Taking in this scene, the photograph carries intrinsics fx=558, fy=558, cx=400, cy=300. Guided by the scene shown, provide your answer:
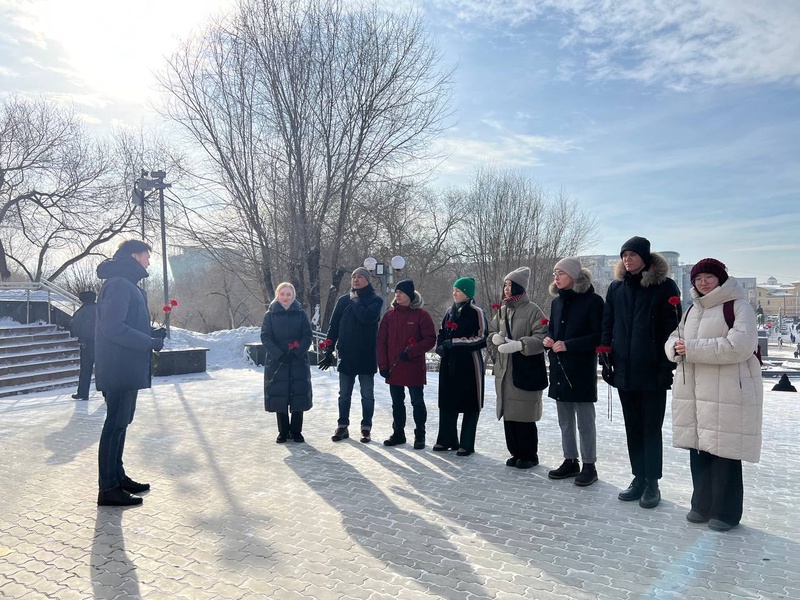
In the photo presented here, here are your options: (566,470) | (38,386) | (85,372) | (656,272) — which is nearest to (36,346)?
(38,386)

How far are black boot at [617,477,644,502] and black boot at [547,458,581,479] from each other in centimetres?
59

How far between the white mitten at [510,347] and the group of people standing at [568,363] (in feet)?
0.04

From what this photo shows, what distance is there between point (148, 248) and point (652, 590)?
4430 millimetres

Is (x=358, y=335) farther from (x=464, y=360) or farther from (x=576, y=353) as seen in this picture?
(x=576, y=353)

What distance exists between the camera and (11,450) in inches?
241

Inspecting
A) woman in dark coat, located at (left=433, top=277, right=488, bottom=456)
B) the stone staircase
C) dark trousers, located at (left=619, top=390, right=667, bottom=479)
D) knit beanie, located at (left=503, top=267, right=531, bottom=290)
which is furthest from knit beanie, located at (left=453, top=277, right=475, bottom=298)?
the stone staircase

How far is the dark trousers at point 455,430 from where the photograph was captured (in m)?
5.81

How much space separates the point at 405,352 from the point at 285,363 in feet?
4.60

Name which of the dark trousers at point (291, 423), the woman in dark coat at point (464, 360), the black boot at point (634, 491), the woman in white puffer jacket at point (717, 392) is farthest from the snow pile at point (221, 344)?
the woman in white puffer jacket at point (717, 392)

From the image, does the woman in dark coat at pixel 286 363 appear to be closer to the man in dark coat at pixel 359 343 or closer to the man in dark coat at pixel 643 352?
the man in dark coat at pixel 359 343

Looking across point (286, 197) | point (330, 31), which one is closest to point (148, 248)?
point (286, 197)

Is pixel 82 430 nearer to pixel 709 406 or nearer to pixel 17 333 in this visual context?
pixel 709 406

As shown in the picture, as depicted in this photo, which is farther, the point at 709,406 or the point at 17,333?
the point at 17,333

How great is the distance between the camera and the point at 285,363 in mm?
6336
